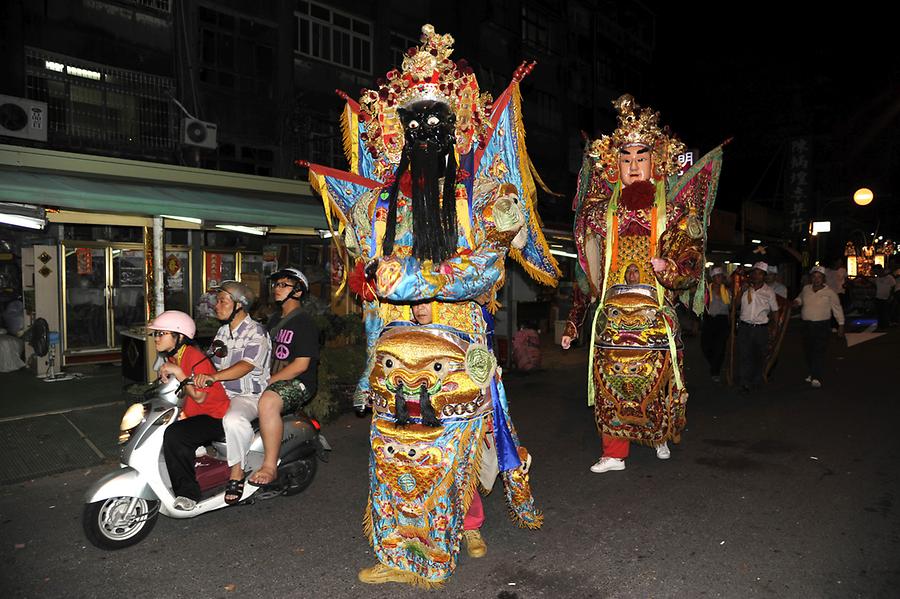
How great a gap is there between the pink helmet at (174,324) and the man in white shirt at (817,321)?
8.80 metres

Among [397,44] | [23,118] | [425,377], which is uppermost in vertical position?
[397,44]

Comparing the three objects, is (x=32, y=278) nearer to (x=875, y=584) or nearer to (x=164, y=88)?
(x=164, y=88)

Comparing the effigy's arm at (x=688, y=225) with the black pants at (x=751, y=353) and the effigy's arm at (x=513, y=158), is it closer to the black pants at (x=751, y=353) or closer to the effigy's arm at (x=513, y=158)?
the effigy's arm at (x=513, y=158)

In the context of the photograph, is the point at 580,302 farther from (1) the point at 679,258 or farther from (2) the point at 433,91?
(2) the point at 433,91

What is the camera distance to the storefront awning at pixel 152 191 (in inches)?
226

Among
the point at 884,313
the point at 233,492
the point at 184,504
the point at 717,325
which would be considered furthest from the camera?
the point at 884,313

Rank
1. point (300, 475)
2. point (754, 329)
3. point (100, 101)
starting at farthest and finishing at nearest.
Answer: point (100, 101), point (754, 329), point (300, 475)

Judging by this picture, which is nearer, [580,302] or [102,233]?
[580,302]

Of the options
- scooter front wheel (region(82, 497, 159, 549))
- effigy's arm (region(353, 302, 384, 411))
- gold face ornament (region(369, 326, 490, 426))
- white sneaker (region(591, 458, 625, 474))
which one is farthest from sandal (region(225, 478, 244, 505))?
white sneaker (region(591, 458, 625, 474))

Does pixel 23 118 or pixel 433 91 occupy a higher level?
pixel 23 118

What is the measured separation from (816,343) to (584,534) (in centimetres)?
710

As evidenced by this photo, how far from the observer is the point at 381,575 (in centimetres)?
329

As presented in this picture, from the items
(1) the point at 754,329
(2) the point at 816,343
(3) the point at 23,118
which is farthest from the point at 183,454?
(3) the point at 23,118

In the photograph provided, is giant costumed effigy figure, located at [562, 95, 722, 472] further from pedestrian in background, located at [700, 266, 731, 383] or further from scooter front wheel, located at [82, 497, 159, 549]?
pedestrian in background, located at [700, 266, 731, 383]
